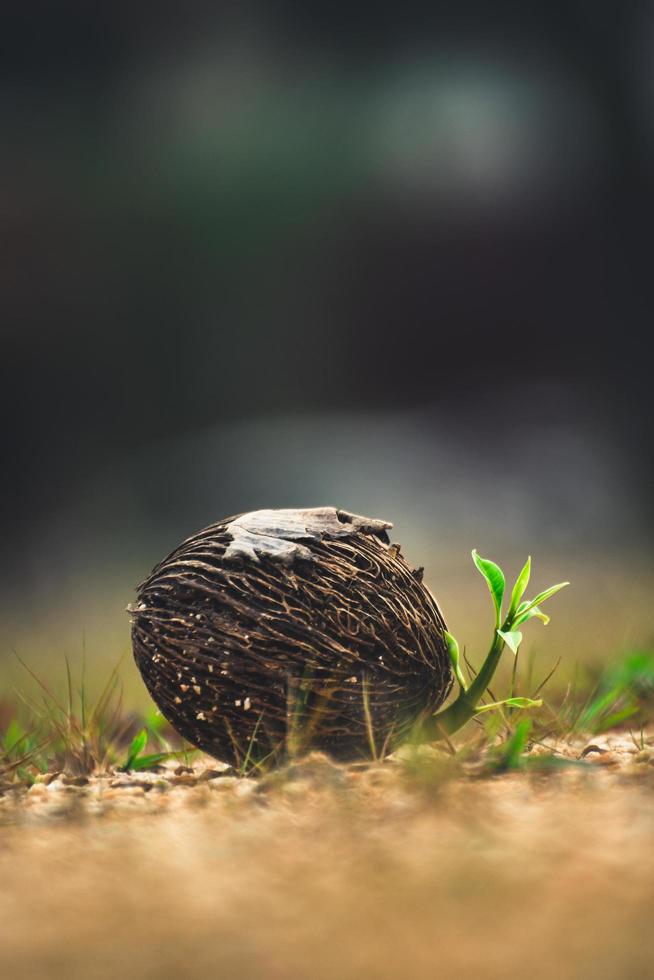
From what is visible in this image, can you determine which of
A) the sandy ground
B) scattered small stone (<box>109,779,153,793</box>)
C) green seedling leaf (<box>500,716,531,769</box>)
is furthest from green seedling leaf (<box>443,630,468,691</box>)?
scattered small stone (<box>109,779,153,793</box>)

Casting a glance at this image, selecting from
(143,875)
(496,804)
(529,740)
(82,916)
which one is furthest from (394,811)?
(529,740)

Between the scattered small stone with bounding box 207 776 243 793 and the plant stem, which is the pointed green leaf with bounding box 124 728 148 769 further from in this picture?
the plant stem

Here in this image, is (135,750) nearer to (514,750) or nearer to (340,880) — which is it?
(514,750)

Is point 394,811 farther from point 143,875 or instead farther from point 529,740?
point 529,740

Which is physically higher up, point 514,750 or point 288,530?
point 288,530

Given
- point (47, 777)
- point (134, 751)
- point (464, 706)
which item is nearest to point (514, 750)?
point (464, 706)

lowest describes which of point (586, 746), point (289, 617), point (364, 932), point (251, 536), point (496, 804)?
point (586, 746)
